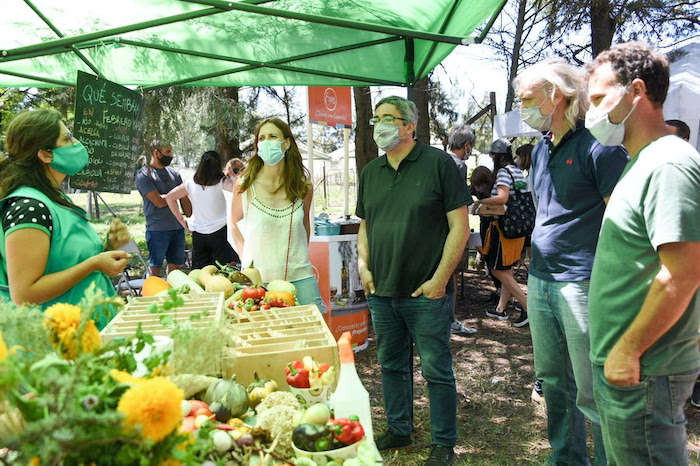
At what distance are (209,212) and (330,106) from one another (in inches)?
67.1

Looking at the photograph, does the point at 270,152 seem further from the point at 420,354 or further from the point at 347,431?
the point at 347,431

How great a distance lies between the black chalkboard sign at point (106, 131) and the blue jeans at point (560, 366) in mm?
2810

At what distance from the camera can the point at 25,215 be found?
1.98 m

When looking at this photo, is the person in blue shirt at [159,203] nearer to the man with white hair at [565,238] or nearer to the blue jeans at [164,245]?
the blue jeans at [164,245]

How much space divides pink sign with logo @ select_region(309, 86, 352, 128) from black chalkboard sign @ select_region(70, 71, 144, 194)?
173 centimetres

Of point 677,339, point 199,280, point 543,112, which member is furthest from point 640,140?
point 199,280

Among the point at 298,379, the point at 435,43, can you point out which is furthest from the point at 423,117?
the point at 298,379

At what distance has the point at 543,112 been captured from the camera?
2533 millimetres

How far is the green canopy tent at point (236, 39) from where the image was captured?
2949 millimetres

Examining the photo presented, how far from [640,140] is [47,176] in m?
2.26

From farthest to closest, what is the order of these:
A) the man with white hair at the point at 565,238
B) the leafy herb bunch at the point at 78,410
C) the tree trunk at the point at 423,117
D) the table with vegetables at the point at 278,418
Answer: the tree trunk at the point at 423,117 → the man with white hair at the point at 565,238 → the table with vegetables at the point at 278,418 → the leafy herb bunch at the point at 78,410

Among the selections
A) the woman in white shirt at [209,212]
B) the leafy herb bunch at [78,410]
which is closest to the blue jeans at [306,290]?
the leafy herb bunch at [78,410]

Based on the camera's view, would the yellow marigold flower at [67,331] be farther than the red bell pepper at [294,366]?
No

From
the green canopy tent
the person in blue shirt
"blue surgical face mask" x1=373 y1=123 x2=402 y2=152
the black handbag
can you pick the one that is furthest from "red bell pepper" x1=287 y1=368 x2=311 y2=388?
the person in blue shirt
